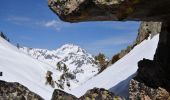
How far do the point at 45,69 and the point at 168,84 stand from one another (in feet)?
180

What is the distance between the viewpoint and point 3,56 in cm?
6384

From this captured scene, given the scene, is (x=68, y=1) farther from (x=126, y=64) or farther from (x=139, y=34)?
(x=139, y=34)

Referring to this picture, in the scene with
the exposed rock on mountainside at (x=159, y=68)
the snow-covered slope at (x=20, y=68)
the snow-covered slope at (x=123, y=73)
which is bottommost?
the snow-covered slope at (x=20, y=68)

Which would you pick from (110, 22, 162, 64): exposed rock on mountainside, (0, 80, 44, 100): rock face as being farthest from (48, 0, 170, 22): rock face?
(110, 22, 162, 64): exposed rock on mountainside

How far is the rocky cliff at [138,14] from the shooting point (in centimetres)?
1505

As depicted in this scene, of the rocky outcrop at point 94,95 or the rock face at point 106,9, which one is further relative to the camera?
the rocky outcrop at point 94,95

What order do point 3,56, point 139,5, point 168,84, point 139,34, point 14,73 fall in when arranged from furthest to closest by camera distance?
point 3,56
point 14,73
point 139,34
point 168,84
point 139,5

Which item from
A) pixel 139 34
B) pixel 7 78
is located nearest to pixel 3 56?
pixel 7 78

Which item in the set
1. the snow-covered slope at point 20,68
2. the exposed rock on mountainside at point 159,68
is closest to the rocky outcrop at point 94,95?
the exposed rock on mountainside at point 159,68

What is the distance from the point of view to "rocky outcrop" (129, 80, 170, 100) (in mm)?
15734

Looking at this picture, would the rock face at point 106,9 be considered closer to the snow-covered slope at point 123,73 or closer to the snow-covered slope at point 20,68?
→ the snow-covered slope at point 123,73

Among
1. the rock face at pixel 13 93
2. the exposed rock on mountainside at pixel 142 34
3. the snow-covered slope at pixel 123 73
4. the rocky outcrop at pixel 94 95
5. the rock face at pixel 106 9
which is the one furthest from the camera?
the exposed rock on mountainside at pixel 142 34

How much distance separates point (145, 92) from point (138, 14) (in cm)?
300

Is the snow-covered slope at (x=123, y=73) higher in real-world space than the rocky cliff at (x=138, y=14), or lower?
lower
